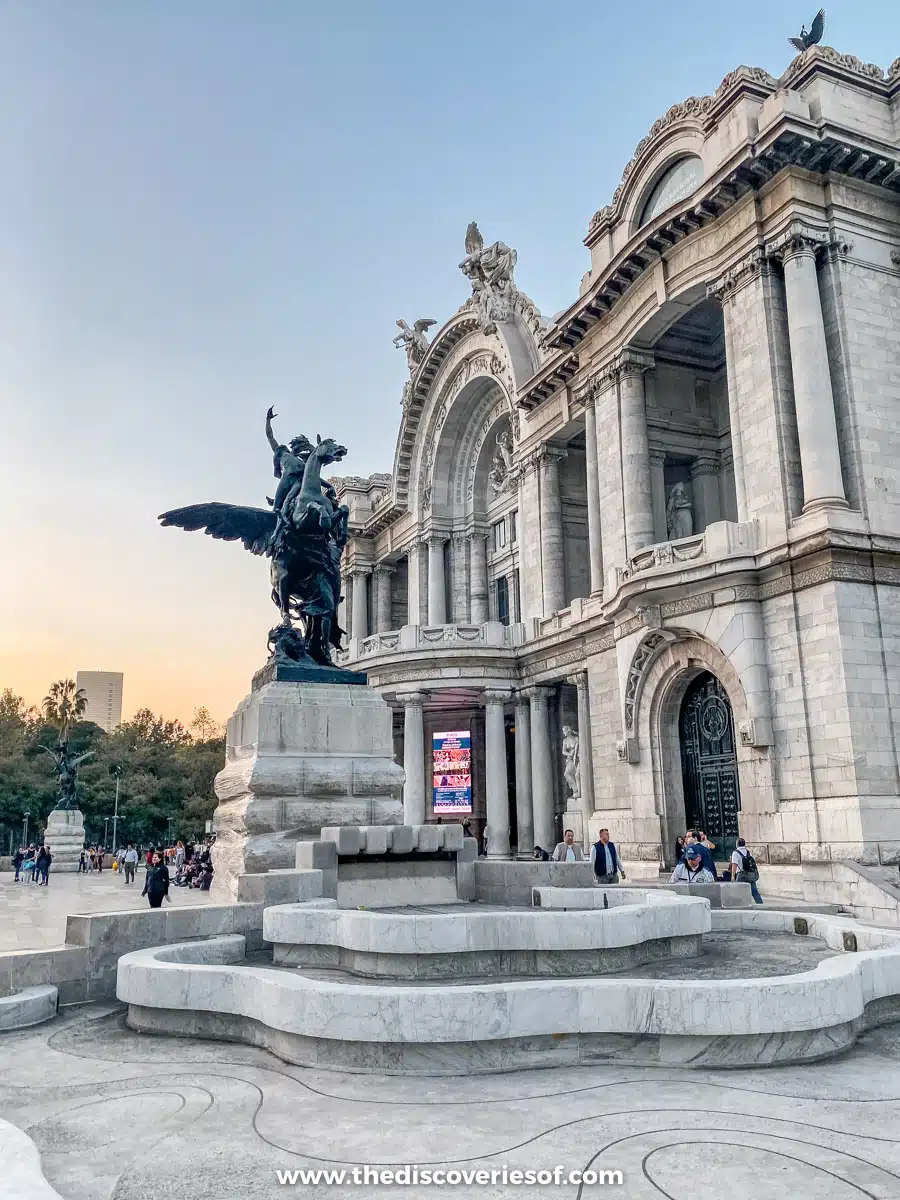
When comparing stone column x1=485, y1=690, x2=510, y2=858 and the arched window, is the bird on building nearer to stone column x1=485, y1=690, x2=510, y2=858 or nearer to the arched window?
the arched window

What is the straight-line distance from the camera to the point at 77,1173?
4.02m

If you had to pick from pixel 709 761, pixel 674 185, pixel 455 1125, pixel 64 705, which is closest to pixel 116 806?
pixel 64 705

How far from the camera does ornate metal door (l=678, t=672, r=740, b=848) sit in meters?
23.0

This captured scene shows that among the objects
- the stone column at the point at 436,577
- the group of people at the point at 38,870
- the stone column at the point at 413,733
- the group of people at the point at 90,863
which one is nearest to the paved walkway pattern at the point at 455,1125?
the group of people at the point at 38,870

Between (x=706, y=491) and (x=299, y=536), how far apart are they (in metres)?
19.4

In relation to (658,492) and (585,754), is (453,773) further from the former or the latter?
(658,492)

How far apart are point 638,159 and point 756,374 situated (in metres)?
9.09

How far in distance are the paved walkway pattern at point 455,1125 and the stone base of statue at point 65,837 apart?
44.2 meters

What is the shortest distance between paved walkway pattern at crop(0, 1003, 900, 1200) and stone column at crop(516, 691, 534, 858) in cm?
2730

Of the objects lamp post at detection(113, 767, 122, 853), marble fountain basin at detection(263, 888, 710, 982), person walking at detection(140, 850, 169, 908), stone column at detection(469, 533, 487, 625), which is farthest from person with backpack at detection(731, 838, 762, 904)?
lamp post at detection(113, 767, 122, 853)

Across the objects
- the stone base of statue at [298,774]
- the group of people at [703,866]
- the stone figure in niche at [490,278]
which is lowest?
the group of people at [703,866]

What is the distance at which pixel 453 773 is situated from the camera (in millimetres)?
36500

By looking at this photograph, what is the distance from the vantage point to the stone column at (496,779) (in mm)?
32062

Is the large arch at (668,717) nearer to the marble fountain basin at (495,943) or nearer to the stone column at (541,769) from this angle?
the stone column at (541,769)
